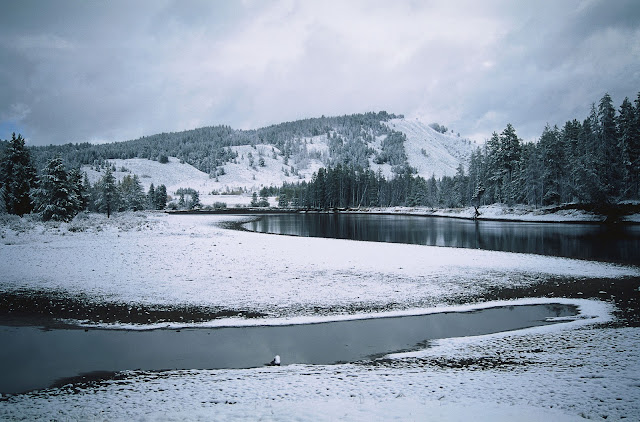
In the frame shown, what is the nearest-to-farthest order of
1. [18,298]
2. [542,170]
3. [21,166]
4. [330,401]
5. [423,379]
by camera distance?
[330,401]
[423,379]
[18,298]
[21,166]
[542,170]

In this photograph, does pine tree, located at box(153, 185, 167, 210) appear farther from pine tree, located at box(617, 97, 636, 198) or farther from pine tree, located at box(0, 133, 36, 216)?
pine tree, located at box(617, 97, 636, 198)

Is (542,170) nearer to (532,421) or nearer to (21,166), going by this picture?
(532,421)

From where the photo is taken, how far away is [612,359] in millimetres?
8188

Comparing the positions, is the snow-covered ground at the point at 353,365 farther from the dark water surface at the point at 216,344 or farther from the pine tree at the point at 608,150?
the pine tree at the point at 608,150

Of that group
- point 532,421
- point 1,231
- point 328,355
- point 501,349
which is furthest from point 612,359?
point 1,231

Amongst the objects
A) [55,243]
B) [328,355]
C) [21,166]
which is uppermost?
[21,166]

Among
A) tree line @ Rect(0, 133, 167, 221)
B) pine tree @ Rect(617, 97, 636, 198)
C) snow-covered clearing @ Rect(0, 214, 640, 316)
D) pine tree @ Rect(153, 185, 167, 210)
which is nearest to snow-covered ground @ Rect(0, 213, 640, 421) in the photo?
snow-covered clearing @ Rect(0, 214, 640, 316)

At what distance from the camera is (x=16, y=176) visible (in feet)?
165

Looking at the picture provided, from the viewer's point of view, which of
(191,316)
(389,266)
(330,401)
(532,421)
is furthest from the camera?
(389,266)

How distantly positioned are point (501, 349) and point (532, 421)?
12.8 ft

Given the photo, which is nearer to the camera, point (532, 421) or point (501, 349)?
point (532, 421)

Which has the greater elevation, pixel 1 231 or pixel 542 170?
pixel 542 170

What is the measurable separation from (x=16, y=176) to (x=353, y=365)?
6027cm

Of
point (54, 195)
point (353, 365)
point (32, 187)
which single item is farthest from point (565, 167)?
point (32, 187)
